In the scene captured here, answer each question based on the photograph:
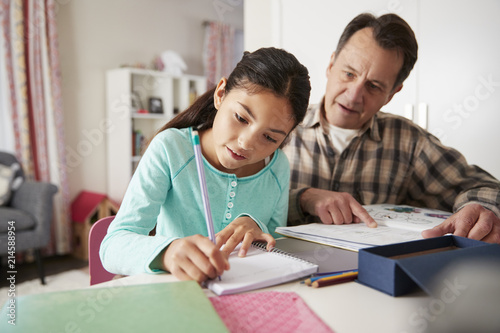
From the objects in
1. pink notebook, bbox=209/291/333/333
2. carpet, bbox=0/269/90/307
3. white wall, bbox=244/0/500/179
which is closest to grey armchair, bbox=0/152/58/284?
carpet, bbox=0/269/90/307

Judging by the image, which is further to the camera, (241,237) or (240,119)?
(240,119)

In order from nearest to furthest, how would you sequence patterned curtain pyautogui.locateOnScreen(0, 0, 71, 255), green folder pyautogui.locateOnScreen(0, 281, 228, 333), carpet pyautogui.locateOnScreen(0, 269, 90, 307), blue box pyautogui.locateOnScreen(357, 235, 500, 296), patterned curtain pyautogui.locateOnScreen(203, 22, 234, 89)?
1. green folder pyautogui.locateOnScreen(0, 281, 228, 333)
2. blue box pyautogui.locateOnScreen(357, 235, 500, 296)
3. carpet pyautogui.locateOnScreen(0, 269, 90, 307)
4. patterned curtain pyautogui.locateOnScreen(0, 0, 71, 255)
5. patterned curtain pyautogui.locateOnScreen(203, 22, 234, 89)

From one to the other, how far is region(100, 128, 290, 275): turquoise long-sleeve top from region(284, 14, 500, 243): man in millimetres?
176

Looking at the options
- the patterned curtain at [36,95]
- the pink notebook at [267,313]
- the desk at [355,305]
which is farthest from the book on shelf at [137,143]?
the pink notebook at [267,313]

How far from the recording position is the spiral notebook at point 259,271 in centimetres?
54

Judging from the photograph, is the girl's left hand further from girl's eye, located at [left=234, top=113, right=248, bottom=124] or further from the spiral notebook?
girl's eye, located at [left=234, top=113, right=248, bottom=124]

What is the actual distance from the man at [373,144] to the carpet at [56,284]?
2005 mm

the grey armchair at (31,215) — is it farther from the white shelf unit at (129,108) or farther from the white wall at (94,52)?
the white shelf unit at (129,108)

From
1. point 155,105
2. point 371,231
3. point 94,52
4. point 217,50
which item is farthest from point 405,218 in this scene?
point 217,50

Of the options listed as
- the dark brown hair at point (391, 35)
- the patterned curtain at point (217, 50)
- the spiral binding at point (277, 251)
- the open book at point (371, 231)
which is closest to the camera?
the spiral binding at point (277, 251)

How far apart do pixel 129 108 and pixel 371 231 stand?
11.2 feet

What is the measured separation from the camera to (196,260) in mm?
561

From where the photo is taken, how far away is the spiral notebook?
54 centimetres

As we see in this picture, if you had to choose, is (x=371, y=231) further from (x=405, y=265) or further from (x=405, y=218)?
(x=405, y=265)
